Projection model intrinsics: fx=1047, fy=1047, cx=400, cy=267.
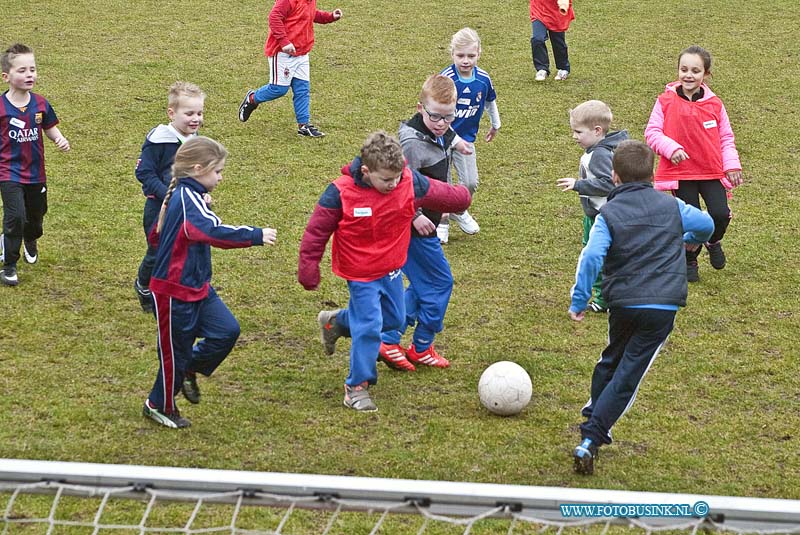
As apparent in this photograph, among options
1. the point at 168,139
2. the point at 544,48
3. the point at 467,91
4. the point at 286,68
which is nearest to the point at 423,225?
the point at 168,139

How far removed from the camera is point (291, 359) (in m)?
6.75

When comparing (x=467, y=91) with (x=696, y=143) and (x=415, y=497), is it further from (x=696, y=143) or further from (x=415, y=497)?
(x=415, y=497)

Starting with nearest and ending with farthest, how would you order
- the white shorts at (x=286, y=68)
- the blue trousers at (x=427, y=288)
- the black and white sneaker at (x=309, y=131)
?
the blue trousers at (x=427, y=288), the white shorts at (x=286, y=68), the black and white sneaker at (x=309, y=131)

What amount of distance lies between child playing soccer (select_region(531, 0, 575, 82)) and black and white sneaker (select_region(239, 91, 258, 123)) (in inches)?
155

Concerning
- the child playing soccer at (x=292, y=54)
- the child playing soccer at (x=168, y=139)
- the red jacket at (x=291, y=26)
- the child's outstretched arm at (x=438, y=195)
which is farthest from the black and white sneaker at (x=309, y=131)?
the child's outstretched arm at (x=438, y=195)

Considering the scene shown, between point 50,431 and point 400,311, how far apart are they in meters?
2.06

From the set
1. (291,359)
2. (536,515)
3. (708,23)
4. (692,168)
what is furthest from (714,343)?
(708,23)

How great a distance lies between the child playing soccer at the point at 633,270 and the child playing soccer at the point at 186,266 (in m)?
1.69

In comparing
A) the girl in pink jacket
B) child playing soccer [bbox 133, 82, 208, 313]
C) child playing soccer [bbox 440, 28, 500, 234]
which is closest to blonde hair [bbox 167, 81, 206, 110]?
child playing soccer [bbox 133, 82, 208, 313]

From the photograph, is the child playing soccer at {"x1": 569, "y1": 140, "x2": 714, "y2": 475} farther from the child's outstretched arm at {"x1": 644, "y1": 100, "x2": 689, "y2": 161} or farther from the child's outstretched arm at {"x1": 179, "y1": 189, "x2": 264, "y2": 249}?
the child's outstretched arm at {"x1": 644, "y1": 100, "x2": 689, "y2": 161}

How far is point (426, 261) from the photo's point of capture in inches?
257

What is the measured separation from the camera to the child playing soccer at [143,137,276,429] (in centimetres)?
541

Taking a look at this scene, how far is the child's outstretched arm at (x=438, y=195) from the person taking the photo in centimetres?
607

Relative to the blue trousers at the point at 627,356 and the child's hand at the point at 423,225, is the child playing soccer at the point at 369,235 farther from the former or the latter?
the blue trousers at the point at 627,356
